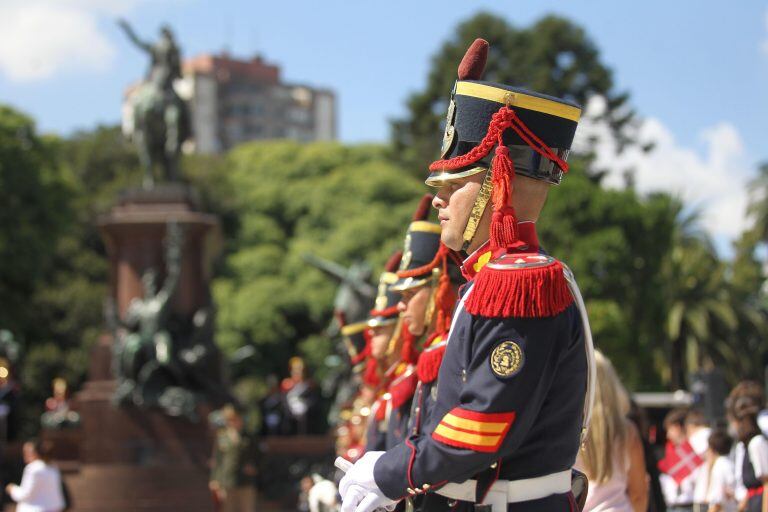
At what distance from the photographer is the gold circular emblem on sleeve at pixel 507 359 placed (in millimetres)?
3990

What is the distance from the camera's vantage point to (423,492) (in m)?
4.26

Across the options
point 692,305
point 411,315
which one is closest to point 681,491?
point 411,315

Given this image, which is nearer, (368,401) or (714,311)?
(368,401)

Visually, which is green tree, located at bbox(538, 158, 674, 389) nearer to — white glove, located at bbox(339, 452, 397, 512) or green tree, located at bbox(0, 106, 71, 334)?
green tree, located at bbox(0, 106, 71, 334)

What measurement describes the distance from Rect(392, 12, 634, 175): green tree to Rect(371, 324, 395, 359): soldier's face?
38342mm

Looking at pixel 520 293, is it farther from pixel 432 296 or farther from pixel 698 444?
pixel 698 444

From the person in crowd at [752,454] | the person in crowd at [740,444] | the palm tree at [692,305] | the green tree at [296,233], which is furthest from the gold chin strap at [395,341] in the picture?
the palm tree at [692,305]

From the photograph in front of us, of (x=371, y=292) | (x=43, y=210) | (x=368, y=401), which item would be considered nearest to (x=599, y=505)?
(x=368, y=401)

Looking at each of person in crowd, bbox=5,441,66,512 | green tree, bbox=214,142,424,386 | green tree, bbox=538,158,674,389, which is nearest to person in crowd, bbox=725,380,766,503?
person in crowd, bbox=5,441,66,512

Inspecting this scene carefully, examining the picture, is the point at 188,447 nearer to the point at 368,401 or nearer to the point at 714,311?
the point at 368,401

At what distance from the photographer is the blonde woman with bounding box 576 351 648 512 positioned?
6547 mm

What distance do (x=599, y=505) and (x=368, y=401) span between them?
3927 mm

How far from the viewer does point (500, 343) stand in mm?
4027

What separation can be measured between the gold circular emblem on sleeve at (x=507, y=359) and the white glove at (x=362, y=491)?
0.53 metres
